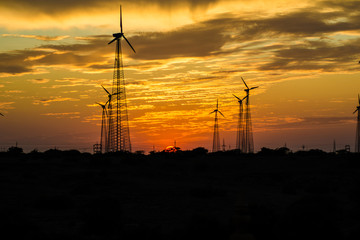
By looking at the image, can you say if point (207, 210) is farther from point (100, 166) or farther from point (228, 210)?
point (100, 166)

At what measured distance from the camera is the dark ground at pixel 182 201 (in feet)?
83.8

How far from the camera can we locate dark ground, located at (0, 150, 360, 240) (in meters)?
25.5

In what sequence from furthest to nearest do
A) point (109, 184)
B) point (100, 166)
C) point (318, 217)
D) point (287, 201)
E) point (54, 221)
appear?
point (100, 166)
point (109, 184)
point (287, 201)
point (54, 221)
point (318, 217)

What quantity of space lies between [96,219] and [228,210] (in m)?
13.4

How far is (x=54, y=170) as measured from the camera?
67.3 metres

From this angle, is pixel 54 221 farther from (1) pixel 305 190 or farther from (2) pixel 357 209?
(1) pixel 305 190

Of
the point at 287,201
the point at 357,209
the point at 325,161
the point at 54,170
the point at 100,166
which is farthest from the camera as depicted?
the point at 325,161

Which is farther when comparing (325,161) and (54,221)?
(325,161)

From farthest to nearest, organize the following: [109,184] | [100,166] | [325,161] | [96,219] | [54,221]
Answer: [325,161] → [100,166] → [109,184] → [54,221] → [96,219]

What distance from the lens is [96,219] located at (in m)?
31.5

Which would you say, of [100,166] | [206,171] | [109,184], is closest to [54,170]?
[100,166]

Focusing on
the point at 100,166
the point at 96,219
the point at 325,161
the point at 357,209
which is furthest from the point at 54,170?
the point at 325,161

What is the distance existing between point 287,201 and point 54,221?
22.4 meters

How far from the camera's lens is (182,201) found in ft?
148
